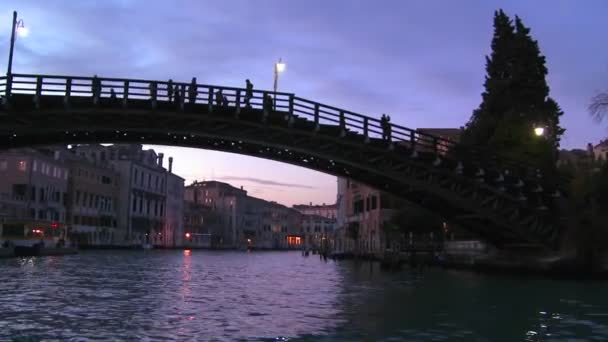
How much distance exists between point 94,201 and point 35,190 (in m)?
20.5

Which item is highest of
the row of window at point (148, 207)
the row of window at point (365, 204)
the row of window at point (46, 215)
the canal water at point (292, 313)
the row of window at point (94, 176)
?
the row of window at point (94, 176)

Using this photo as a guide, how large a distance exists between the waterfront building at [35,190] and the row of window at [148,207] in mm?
23429

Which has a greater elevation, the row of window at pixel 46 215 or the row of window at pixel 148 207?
the row of window at pixel 148 207

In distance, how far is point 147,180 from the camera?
115062 mm

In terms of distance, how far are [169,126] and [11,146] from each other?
332 inches

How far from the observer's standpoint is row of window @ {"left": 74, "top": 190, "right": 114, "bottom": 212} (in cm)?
9194

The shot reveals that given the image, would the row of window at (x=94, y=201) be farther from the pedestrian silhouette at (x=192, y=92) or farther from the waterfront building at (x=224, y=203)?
the pedestrian silhouette at (x=192, y=92)

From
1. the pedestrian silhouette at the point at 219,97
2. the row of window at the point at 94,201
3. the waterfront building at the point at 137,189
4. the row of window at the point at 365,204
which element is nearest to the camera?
the pedestrian silhouette at the point at 219,97

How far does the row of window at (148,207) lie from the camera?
110881 mm

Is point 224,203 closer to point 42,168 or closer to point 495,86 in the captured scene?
point 42,168

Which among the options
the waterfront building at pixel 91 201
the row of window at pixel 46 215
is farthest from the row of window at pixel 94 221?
the row of window at pixel 46 215

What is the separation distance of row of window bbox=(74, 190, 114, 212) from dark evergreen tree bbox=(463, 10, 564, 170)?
6218 centimetres

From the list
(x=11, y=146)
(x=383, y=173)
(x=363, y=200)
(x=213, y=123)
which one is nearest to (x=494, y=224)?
(x=383, y=173)

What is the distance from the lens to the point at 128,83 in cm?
2770
